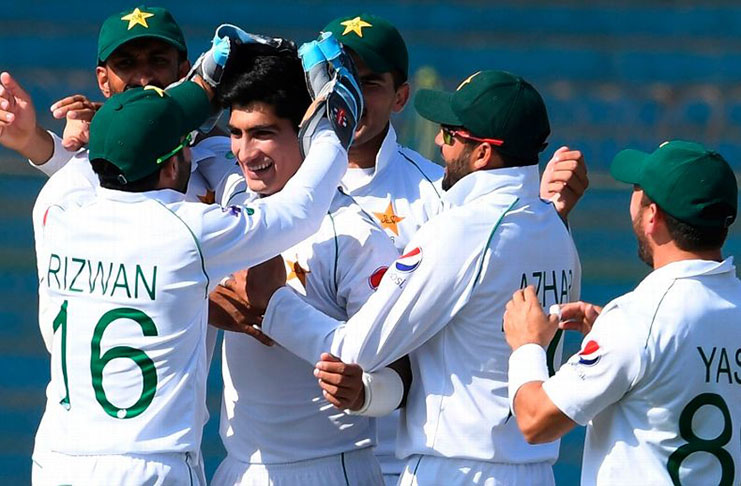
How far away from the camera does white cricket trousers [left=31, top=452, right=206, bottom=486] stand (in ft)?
10.3

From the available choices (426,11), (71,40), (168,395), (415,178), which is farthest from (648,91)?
(168,395)

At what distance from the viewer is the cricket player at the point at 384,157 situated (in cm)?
404

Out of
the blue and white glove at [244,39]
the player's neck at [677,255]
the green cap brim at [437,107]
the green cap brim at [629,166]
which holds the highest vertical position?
the green cap brim at [629,166]

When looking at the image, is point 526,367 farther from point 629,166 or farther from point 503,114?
point 503,114

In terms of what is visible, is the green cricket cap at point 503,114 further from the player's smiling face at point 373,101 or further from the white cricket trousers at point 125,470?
the white cricket trousers at point 125,470

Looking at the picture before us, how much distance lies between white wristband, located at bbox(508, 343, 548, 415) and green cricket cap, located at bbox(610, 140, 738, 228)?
398mm

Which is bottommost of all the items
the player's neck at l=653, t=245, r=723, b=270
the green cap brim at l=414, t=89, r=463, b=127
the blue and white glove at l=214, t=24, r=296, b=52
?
the blue and white glove at l=214, t=24, r=296, b=52

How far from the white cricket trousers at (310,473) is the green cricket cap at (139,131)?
0.81 metres

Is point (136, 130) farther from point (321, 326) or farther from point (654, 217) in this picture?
point (654, 217)

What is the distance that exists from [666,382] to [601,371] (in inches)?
5.3

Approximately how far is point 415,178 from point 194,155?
67 cm

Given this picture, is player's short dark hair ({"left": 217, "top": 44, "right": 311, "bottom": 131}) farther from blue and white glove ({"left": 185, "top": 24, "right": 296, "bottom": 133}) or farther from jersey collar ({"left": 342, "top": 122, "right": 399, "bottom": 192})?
jersey collar ({"left": 342, "top": 122, "right": 399, "bottom": 192})

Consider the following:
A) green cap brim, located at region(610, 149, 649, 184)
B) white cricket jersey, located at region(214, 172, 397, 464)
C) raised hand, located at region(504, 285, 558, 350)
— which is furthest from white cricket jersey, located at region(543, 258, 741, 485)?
white cricket jersey, located at region(214, 172, 397, 464)

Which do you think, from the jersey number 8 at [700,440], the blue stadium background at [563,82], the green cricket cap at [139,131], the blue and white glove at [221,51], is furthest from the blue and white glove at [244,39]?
the blue stadium background at [563,82]
